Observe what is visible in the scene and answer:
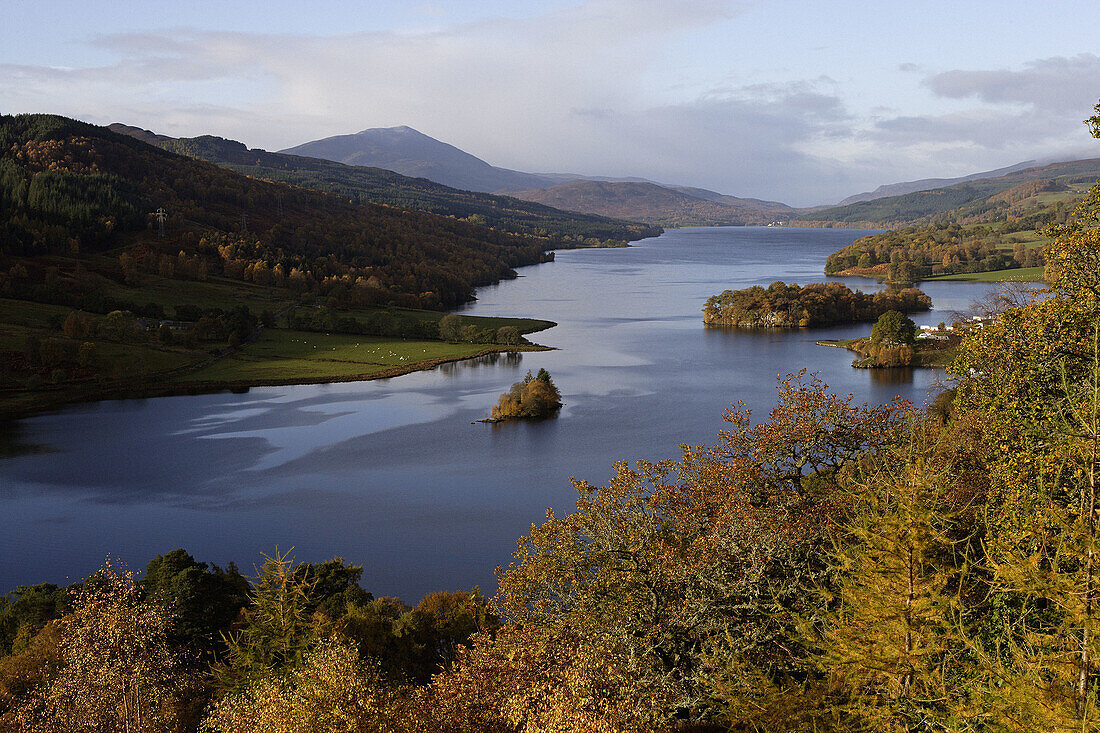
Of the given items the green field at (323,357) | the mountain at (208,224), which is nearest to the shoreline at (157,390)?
the green field at (323,357)

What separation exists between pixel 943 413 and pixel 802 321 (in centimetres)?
5685

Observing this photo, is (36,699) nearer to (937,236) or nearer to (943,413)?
(943,413)

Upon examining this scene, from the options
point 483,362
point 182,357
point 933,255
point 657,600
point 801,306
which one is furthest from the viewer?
point 933,255

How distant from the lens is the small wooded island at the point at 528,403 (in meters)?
48.6

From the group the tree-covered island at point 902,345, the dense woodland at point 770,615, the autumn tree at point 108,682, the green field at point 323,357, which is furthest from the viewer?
the green field at point 323,357

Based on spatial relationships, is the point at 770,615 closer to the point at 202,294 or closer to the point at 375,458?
the point at 375,458

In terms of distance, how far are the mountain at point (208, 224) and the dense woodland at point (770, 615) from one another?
264ft

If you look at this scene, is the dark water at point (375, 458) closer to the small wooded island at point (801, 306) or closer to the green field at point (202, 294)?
the small wooded island at point (801, 306)

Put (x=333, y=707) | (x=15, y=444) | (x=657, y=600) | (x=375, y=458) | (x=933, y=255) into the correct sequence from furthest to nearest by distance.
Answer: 1. (x=933, y=255)
2. (x=15, y=444)
3. (x=375, y=458)
4. (x=657, y=600)
5. (x=333, y=707)

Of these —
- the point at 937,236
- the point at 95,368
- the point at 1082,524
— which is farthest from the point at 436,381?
the point at 937,236

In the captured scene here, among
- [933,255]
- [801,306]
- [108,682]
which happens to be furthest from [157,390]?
[933,255]

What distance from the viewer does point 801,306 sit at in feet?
284

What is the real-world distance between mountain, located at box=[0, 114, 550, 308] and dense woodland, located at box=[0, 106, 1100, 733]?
264 ft

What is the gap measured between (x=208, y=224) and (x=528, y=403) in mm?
85938
